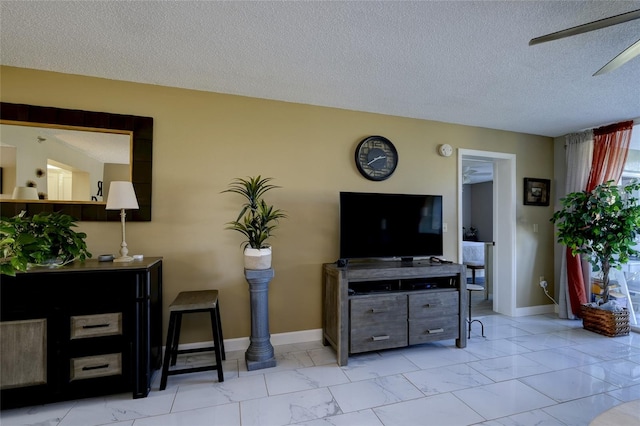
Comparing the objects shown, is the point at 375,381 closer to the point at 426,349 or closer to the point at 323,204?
the point at 426,349

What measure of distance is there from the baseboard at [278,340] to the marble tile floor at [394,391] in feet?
0.22

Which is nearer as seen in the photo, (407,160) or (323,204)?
(323,204)

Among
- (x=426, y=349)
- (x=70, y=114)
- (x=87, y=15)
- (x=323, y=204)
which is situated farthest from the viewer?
(x=323, y=204)

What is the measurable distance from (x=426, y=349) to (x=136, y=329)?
8.25 ft

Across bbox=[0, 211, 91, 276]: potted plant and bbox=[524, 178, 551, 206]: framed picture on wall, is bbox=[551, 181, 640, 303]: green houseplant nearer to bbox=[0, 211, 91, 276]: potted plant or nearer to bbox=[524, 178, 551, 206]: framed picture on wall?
bbox=[524, 178, 551, 206]: framed picture on wall

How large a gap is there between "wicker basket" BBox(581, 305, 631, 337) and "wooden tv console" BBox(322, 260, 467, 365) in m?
1.75

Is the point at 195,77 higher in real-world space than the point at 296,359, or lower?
higher

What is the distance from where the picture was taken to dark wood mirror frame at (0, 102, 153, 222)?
2264 mm

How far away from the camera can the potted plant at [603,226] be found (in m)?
3.06

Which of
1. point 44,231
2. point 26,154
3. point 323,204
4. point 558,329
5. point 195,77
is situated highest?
point 195,77

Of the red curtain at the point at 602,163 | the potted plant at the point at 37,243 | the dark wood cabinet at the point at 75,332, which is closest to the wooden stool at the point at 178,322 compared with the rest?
the dark wood cabinet at the point at 75,332

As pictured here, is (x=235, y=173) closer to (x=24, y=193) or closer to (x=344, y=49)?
(x=344, y=49)

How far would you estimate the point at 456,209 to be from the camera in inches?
137

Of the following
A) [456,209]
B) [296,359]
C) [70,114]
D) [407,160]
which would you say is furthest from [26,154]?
[456,209]
